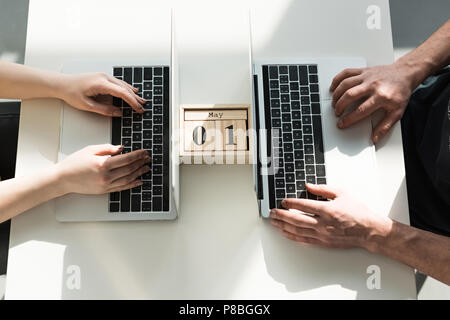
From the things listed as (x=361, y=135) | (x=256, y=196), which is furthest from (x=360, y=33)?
(x=256, y=196)

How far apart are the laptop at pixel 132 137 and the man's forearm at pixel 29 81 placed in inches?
2.2

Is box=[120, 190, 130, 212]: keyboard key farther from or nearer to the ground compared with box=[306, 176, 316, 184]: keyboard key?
nearer to the ground

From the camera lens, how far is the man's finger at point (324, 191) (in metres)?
0.95

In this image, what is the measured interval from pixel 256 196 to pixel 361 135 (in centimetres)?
34

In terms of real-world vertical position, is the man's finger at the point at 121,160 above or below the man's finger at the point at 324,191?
above

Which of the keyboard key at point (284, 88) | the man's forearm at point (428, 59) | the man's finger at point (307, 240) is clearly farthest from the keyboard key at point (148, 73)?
the man's forearm at point (428, 59)

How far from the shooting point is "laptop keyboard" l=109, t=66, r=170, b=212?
0.97 meters

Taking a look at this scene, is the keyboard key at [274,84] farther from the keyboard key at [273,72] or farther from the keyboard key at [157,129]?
the keyboard key at [157,129]

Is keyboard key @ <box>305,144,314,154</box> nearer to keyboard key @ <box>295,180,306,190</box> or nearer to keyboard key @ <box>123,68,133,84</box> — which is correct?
keyboard key @ <box>295,180,306,190</box>

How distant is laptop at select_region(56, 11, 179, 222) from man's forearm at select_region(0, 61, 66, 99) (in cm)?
5

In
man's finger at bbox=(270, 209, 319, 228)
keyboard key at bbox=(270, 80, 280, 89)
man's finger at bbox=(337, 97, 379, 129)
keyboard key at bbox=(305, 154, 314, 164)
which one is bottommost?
man's finger at bbox=(270, 209, 319, 228)

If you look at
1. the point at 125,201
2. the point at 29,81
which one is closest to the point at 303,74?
the point at 125,201

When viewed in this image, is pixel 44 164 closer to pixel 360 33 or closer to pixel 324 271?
pixel 324 271

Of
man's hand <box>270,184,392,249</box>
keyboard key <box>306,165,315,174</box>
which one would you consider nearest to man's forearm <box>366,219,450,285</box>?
man's hand <box>270,184,392,249</box>
